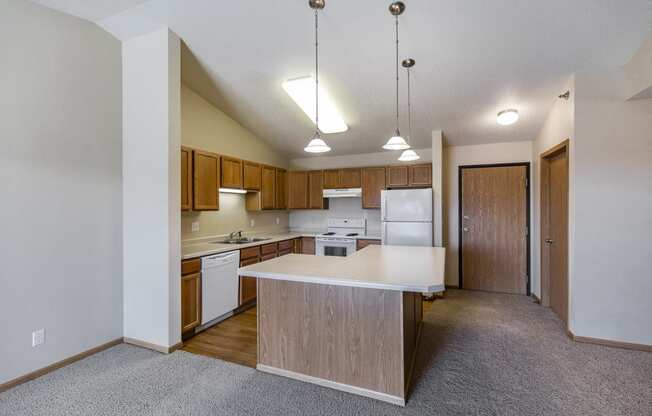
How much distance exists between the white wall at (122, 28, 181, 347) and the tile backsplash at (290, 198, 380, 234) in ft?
10.4

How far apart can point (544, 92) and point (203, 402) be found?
4.26m

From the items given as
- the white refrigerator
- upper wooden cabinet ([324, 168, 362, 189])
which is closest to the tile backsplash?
upper wooden cabinet ([324, 168, 362, 189])

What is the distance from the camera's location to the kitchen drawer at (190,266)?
3.03 metres

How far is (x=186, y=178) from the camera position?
3467 mm

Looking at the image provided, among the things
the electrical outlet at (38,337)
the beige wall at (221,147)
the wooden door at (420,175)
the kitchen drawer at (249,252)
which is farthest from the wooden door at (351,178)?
the electrical outlet at (38,337)

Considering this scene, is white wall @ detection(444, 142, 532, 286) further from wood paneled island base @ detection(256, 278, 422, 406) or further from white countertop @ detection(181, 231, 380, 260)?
wood paneled island base @ detection(256, 278, 422, 406)

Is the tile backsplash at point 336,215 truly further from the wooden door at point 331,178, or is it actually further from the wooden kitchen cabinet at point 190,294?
the wooden kitchen cabinet at point 190,294

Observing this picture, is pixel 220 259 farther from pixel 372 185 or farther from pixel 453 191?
pixel 453 191

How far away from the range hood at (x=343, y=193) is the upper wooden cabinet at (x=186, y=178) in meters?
2.41

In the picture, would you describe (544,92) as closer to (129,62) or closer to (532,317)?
(532,317)

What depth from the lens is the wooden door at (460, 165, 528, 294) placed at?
4668mm

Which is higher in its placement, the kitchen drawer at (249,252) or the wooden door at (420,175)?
the wooden door at (420,175)

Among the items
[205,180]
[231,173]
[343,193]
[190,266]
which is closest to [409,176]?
[343,193]

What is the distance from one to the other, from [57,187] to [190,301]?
4.87ft
